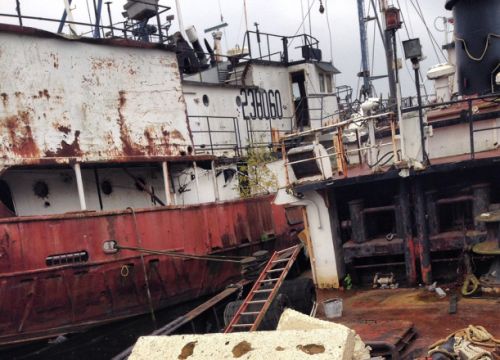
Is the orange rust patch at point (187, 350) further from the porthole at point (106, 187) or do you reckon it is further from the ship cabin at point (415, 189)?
the porthole at point (106, 187)

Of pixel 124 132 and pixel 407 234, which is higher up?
pixel 124 132

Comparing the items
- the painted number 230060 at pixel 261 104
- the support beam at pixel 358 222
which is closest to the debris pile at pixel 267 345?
the support beam at pixel 358 222

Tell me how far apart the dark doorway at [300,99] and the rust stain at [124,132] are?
9.54 meters

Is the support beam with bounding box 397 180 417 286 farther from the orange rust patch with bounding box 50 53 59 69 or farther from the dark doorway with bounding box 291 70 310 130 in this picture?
the dark doorway with bounding box 291 70 310 130

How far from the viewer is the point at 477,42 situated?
974 cm

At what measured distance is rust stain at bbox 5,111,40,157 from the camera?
1104cm

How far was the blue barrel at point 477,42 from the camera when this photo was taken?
9.57 meters

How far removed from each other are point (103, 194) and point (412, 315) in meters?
9.30

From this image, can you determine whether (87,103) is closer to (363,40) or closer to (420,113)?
(420,113)

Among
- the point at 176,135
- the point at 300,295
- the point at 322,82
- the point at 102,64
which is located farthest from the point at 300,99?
the point at 300,295

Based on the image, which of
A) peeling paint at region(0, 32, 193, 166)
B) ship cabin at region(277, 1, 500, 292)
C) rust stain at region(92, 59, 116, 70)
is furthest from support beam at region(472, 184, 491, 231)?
rust stain at region(92, 59, 116, 70)

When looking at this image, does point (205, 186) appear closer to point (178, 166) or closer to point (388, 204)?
point (178, 166)

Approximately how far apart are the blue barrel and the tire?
518 centimetres

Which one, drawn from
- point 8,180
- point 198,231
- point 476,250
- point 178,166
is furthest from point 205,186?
point 476,250
